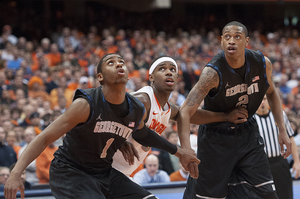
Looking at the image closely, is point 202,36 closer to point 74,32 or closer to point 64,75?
point 74,32

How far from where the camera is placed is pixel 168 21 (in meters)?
14.0

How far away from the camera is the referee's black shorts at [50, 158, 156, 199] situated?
105 inches

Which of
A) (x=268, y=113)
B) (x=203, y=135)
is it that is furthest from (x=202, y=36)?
(x=203, y=135)

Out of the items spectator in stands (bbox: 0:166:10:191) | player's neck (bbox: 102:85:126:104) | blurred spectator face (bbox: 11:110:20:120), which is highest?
player's neck (bbox: 102:85:126:104)

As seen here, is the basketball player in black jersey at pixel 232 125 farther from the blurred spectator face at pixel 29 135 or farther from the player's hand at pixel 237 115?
the blurred spectator face at pixel 29 135

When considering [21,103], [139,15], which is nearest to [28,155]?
[21,103]

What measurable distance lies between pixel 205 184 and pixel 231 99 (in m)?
0.81

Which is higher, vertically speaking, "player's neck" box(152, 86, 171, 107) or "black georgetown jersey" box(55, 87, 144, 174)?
"player's neck" box(152, 86, 171, 107)

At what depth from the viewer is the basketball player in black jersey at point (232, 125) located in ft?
10.3

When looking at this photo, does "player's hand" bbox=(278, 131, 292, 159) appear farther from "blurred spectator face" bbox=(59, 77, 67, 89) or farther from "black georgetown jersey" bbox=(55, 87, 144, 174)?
"blurred spectator face" bbox=(59, 77, 67, 89)

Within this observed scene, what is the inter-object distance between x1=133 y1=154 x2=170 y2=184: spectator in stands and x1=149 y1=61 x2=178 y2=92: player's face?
2032 millimetres

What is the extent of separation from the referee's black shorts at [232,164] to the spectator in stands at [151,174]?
1.87 meters

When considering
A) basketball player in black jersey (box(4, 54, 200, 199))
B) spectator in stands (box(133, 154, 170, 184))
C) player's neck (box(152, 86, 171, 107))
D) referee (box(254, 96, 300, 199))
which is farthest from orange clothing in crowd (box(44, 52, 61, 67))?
basketball player in black jersey (box(4, 54, 200, 199))

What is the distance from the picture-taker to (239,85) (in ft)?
10.5
